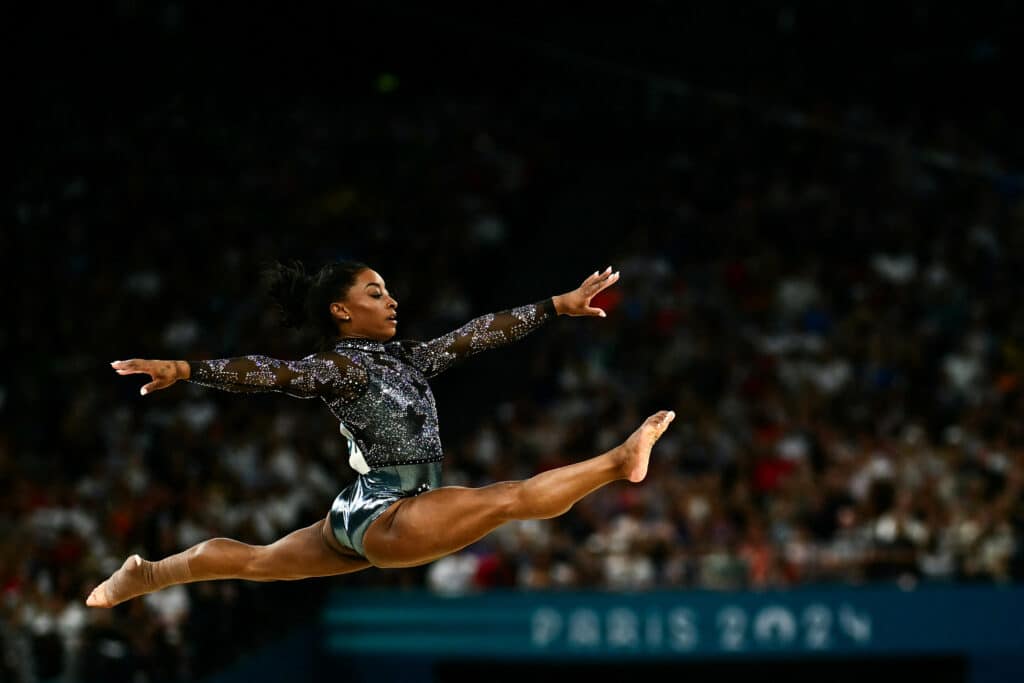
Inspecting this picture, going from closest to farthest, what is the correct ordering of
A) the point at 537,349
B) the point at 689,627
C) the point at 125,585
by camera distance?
the point at 125,585
the point at 689,627
the point at 537,349

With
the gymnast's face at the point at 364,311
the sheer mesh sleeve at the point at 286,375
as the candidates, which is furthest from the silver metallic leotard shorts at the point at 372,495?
the gymnast's face at the point at 364,311

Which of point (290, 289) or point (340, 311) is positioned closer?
point (340, 311)

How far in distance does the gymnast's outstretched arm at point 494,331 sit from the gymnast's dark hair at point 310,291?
0.93 ft

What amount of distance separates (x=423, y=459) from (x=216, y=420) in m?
6.73

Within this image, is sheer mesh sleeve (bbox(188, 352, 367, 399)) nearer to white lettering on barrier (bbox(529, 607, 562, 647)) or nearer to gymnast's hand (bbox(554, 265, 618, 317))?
gymnast's hand (bbox(554, 265, 618, 317))

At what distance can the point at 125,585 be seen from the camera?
5.39 metres

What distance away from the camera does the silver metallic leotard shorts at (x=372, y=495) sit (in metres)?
4.93

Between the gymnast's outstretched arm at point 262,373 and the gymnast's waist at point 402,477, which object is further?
the gymnast's waist at point 402,477

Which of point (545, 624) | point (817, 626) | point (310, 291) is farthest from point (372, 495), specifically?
point (817, 626)

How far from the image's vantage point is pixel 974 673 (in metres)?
10.4

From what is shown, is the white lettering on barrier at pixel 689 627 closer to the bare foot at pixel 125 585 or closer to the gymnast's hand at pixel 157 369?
the bare foot at pixel 125 585

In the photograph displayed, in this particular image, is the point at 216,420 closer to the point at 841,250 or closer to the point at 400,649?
the point at 400,649

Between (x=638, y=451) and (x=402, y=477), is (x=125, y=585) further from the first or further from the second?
(x=638, y=451)

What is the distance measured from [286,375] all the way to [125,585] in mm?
1275
